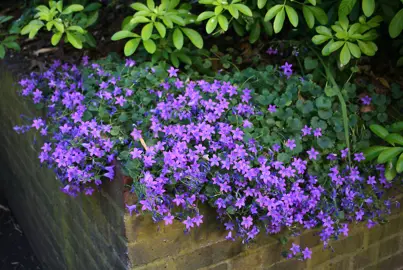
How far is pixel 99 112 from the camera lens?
1869mm

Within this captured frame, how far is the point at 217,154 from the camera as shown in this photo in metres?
1.72

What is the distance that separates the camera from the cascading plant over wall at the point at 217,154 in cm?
168

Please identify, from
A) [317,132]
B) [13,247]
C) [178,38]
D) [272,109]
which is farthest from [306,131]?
[13,247]

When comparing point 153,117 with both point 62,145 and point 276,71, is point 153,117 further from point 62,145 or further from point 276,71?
point 276,71

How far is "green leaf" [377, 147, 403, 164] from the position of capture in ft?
5.80

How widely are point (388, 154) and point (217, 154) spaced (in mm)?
592

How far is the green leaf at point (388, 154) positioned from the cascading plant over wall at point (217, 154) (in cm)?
12

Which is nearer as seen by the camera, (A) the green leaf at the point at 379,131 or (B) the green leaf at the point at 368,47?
(A) the green leaf at the point at 379,131

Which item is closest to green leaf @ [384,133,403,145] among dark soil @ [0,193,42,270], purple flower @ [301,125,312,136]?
purple flower @ [301,125,312,136]

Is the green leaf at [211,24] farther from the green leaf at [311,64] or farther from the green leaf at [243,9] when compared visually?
the green leaf at [311,64]

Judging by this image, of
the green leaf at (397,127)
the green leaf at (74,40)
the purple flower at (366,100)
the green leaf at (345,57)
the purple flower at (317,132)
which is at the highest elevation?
the green leaf at (74,40)

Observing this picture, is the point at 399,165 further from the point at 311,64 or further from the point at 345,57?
the point at 311,64

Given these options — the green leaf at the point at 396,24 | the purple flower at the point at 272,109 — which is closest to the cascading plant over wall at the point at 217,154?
the purple flower at the point at 272,109

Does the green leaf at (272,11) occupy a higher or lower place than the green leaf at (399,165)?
higher
